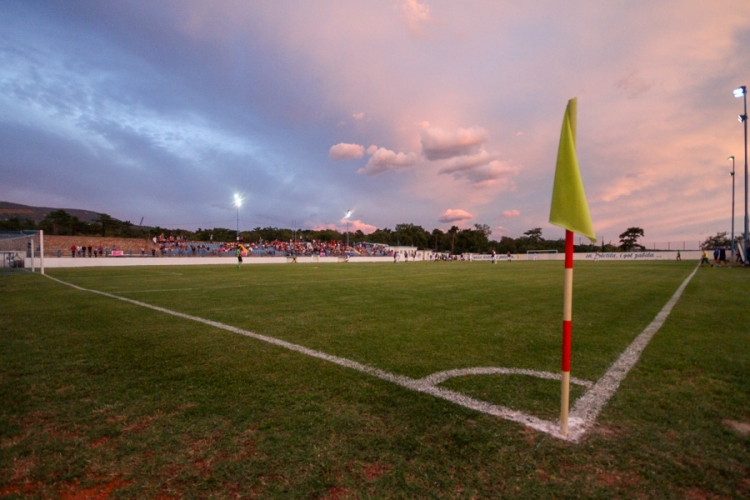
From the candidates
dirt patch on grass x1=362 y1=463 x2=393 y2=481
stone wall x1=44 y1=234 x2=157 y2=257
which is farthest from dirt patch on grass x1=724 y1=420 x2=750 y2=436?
stone wall x1=44 y1=234 x2=157 y2=257

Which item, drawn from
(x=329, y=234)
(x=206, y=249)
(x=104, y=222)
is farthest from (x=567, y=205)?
(x=329, y=234)

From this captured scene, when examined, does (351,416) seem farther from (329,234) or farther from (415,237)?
(415,237)

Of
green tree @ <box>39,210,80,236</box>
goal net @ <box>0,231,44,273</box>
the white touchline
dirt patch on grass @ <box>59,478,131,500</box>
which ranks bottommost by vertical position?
dirt patch on grass @ <box>59,478,131,500</box>

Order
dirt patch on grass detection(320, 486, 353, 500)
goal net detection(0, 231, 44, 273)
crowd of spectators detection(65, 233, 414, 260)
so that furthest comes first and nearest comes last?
crowd of spectators detection(65, 233, 414, 260)
goal net detection(0, 231, 44, 273)
dirt patch on grass detection(320, 486, 353, 500)

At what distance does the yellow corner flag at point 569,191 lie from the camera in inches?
91.2

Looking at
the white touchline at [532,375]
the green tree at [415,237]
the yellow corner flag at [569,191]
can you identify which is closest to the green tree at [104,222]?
the white touchline at [532,375]

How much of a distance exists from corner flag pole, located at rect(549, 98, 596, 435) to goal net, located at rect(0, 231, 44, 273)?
27.7 m

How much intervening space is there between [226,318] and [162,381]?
3192mm

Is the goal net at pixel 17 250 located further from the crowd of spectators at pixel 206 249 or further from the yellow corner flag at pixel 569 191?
the yellow corner flag at pixel 569 191

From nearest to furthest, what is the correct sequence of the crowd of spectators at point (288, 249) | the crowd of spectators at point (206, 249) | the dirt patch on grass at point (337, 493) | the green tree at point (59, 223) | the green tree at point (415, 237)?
the dirt patch on grass at point (337, 493), the crowd of spectators at point (206, 249), the green tree at point (59, 223), the crowd of spectators at point (288, 249), the green tree at point (415, 237)

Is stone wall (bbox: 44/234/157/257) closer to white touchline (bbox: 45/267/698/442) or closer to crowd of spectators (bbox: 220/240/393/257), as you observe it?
crowd of spectators (bbox: 220/240/393/257)

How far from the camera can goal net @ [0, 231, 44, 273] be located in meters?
21.5

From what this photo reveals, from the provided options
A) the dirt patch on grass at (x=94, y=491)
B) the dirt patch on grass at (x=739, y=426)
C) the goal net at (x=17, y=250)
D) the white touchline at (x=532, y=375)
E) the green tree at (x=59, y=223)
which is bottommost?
the dirt patch on grass at (x=94, y=491)

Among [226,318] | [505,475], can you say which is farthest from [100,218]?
[505,475]
